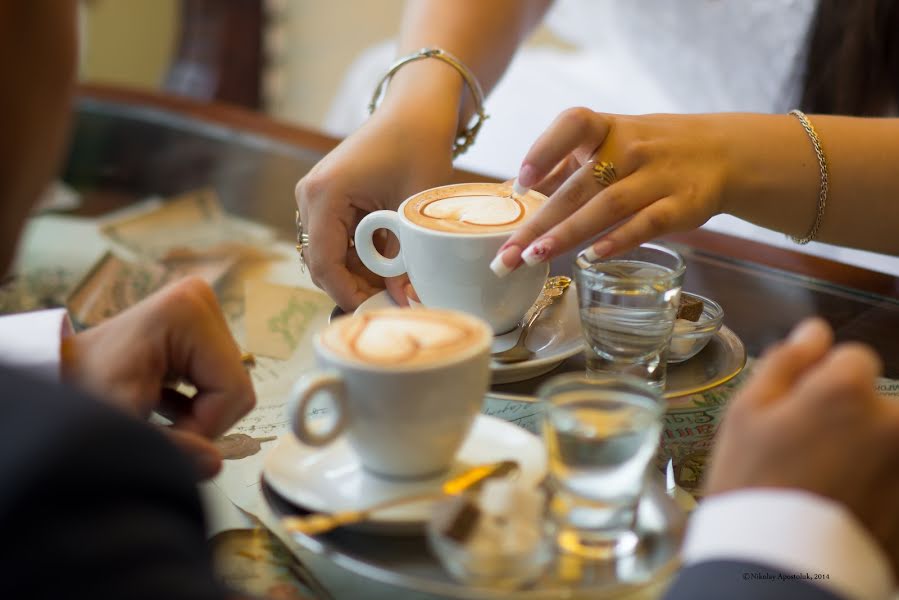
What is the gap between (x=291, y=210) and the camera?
100cm

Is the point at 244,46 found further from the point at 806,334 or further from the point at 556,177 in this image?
the point at 806,334

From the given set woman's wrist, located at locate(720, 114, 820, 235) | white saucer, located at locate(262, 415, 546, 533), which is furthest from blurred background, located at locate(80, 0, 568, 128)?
white saucer, located at locate(262, 415, 546, 533)

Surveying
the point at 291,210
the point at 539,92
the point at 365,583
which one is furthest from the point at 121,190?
the point at 365,583

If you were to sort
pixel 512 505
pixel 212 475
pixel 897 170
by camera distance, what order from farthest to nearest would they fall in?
pixel 897 170 < pixel 212 475 < pixel 512 505

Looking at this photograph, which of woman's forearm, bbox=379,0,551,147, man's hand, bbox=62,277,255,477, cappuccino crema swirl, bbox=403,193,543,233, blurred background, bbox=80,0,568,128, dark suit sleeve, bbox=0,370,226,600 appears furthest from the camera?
blurred background, bbox=80,0,568,128

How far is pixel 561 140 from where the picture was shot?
0.68 meters

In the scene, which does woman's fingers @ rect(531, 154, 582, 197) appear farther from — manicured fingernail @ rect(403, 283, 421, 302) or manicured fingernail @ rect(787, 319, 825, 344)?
manicured fingernail @ rect(787, 319, 825, 344)

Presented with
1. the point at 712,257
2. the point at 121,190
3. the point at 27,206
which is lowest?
the point at 121,190

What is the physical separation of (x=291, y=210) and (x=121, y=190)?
32 centimetres

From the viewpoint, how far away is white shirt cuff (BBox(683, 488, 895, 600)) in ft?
1.24

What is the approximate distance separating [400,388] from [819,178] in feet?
1.62

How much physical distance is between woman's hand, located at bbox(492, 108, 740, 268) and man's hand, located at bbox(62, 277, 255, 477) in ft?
0.66

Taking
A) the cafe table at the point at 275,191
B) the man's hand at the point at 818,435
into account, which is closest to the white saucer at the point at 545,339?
the cafe table at the point at 275,191

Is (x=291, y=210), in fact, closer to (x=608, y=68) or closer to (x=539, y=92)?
(x=539, y=92)
